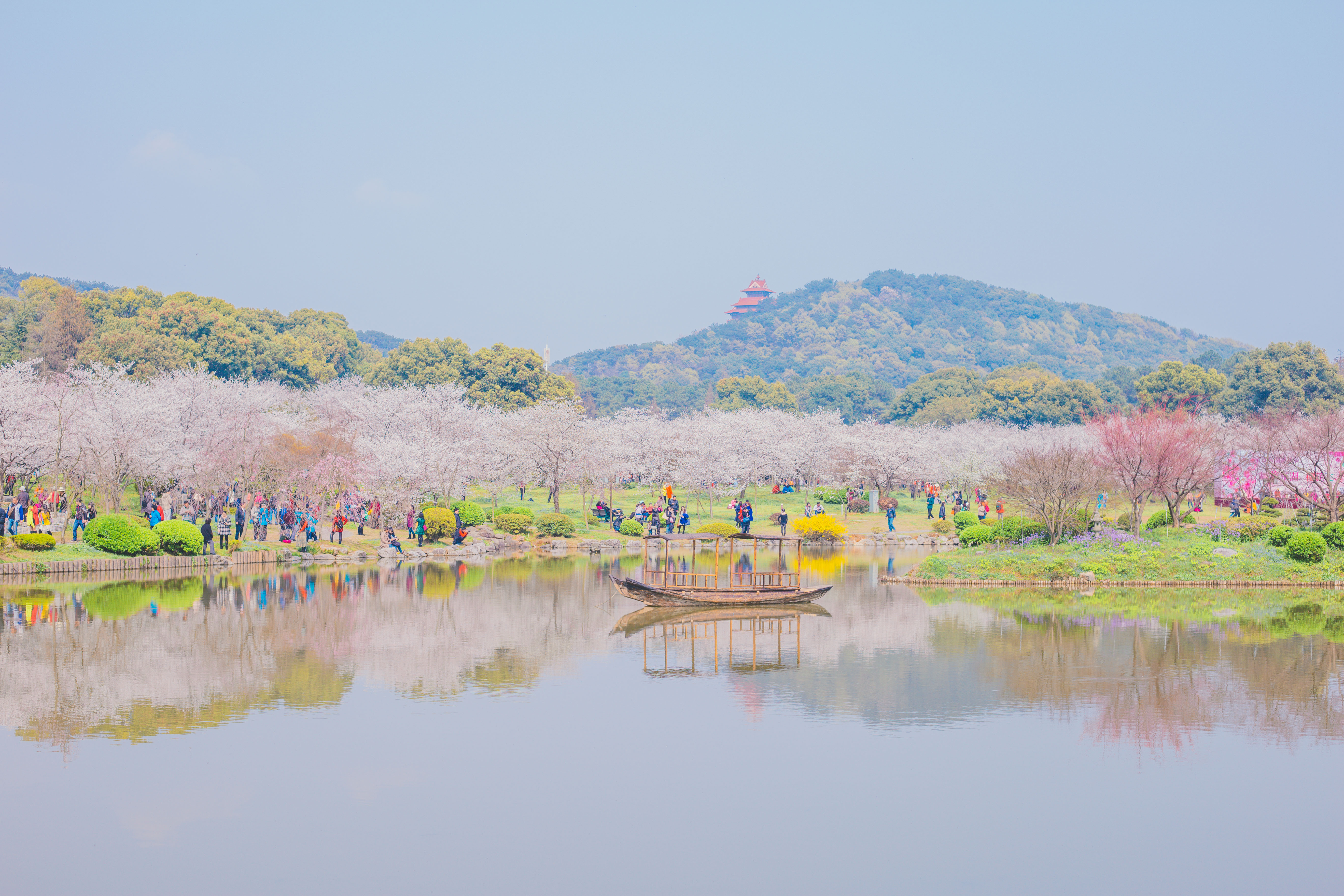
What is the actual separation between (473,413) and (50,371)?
30.1 meters

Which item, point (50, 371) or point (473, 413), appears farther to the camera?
point (50, 371)

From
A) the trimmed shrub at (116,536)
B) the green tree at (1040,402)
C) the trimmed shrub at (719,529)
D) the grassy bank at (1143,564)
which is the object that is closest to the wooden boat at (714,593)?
the grassy bank at (1143,564)

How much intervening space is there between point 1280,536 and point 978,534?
9.18 meters

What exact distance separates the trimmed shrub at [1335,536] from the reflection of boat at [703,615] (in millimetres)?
16535

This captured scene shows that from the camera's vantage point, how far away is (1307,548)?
107 feet

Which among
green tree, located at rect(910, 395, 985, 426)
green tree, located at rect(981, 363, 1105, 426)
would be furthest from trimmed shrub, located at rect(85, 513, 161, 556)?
green tree, located at rect(981, 363, 1105, 426)

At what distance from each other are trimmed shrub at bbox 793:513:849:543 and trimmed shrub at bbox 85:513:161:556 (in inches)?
1098

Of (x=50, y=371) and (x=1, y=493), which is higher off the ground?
(x=50, y=371)

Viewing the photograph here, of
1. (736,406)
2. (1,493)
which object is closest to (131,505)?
(1,493)

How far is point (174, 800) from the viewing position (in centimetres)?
1293

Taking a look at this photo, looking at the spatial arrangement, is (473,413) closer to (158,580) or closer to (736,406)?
(158,580)

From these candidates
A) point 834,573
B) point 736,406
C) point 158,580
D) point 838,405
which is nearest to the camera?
point 158,580

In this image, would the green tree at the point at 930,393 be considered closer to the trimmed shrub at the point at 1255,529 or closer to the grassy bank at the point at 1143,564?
the trimmed shrub at the point at 1255,529

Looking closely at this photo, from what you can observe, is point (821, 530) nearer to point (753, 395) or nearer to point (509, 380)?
point (509, 380)
